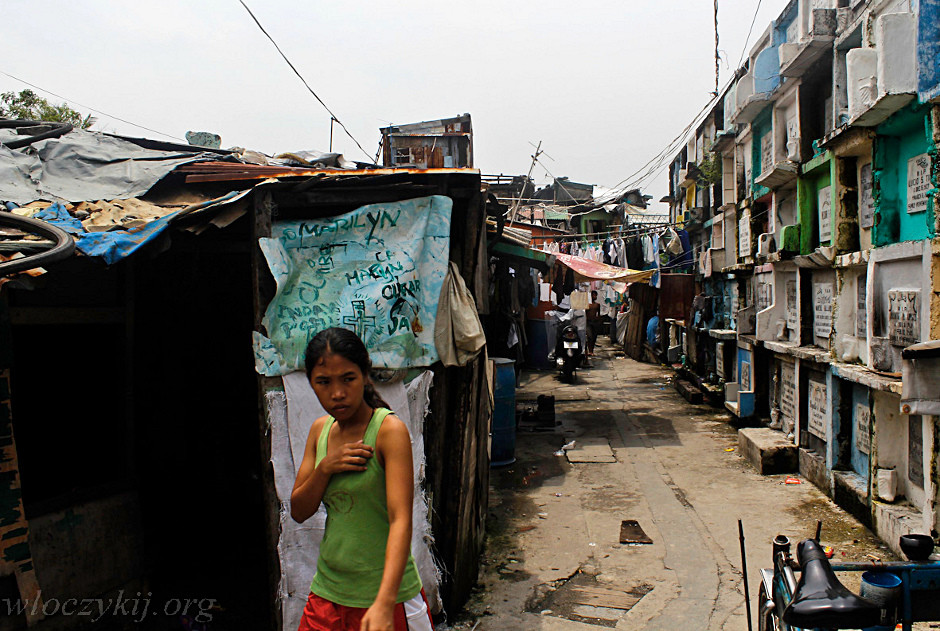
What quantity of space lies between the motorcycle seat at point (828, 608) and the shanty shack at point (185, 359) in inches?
103

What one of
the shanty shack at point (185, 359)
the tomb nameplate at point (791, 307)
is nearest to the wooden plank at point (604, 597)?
the shanty shack at point (185, 359)

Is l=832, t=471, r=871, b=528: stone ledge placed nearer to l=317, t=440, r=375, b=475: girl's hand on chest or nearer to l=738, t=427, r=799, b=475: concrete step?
l=738, t=427, r=799, b=475: concrete step

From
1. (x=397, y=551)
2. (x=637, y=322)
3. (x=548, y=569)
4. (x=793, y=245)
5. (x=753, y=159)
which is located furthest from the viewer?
(x=637, y=322)

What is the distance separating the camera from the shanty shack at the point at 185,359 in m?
4.38

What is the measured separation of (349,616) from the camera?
2582 mm

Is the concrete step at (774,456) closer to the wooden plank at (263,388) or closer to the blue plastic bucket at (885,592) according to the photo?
the blue plastic bucket at (885,592)

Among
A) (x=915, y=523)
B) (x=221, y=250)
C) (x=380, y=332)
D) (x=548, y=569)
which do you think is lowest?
(x=548, y=569)

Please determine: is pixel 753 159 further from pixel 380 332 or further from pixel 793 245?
pixel 380 332

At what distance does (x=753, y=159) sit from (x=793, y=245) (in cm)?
301

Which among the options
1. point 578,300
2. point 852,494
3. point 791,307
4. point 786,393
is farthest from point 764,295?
point 578,300

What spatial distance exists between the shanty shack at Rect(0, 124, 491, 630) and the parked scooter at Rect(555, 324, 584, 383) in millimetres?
11306

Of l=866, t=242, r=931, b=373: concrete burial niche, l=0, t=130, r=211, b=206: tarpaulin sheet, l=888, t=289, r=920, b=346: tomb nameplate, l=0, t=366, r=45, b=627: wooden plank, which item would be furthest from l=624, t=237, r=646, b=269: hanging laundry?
l=0, t=366, r=45, b=627: wooden plank

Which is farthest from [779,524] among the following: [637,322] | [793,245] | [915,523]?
[637,322]

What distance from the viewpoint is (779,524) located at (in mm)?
7250
